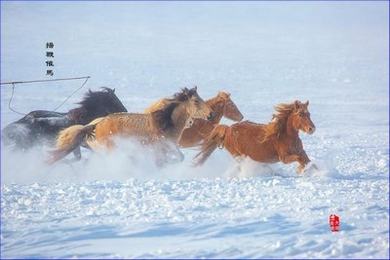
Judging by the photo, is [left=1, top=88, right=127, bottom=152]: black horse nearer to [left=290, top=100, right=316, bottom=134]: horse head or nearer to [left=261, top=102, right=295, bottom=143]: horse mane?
[left=261, top=102, right=295, bottom=143]: horse mane

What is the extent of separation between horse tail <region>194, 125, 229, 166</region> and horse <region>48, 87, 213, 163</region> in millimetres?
221

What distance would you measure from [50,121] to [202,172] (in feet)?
8.21

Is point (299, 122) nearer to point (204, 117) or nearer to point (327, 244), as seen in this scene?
point (204, 117)

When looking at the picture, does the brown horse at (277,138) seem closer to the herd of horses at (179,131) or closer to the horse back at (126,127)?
the herd of horses at (179,131)

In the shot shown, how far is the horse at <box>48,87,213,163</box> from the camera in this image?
28.8 feet

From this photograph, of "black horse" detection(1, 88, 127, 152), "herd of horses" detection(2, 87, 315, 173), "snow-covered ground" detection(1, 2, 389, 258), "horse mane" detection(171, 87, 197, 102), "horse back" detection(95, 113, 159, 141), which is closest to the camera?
"snow-covered ground" detection(1, 2, 389, 258)

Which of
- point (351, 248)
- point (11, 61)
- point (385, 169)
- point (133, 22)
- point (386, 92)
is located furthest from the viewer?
point (133, 22)

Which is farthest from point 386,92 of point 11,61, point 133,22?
point 133,22

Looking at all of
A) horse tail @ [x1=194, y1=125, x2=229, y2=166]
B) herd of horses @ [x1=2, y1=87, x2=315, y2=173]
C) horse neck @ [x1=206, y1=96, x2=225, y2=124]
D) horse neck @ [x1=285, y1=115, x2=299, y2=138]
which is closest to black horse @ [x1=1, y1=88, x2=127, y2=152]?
herd of horses @ [x1=2, y1=87, x2=315, y2=173]

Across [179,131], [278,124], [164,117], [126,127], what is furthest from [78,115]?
[278,124]

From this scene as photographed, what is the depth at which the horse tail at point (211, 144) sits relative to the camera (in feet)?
29.3

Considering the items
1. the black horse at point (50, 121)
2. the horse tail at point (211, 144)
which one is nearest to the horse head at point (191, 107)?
the horse tail at point (211, 144)

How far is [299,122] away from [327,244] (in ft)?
11.4

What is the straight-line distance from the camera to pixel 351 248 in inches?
196
